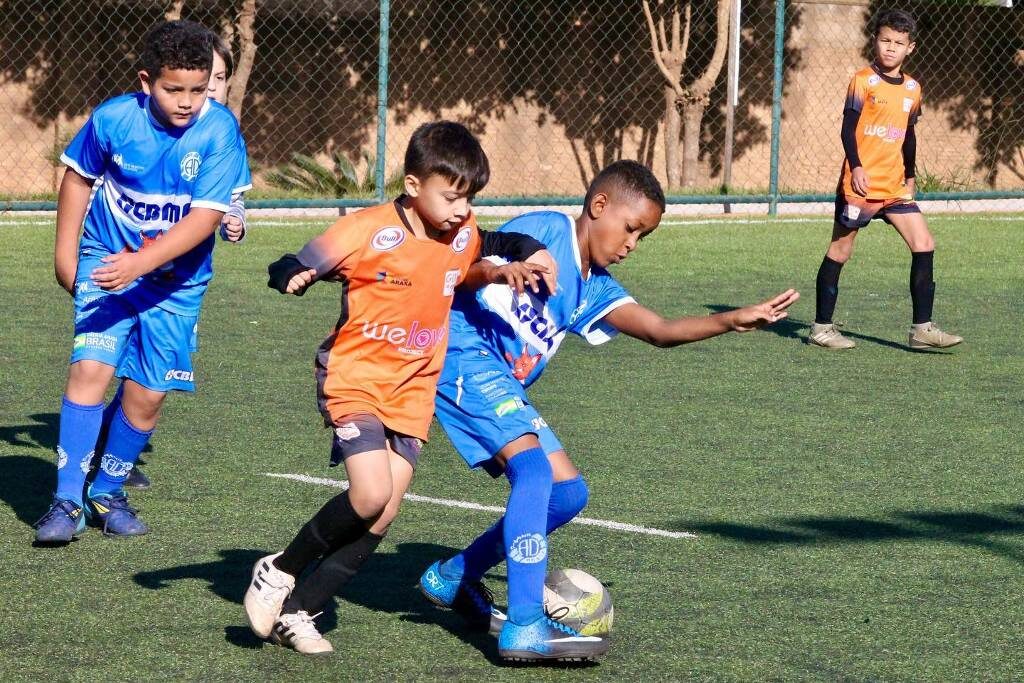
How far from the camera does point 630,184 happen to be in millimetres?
4770

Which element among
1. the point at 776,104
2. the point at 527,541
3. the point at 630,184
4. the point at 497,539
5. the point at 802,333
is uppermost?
the point at 630,184

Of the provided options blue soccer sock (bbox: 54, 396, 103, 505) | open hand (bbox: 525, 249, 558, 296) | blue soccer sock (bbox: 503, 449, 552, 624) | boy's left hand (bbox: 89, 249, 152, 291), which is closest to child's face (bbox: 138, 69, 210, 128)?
boy's left hand (bbox: 89, 249, 152, 291)

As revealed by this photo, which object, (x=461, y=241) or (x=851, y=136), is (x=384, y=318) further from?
(x=851, y=136)

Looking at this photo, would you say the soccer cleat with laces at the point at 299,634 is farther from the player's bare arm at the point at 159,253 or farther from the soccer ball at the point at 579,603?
the player's bare arm at the point at 159,253

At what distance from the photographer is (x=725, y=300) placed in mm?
11695

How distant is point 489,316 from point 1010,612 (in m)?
1.87

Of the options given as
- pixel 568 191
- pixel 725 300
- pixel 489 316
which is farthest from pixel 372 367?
pixel 568 191

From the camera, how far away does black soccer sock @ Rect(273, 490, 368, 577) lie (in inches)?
174

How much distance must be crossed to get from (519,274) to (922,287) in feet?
20.2

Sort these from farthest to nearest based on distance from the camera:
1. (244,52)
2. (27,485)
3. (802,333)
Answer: (244,52) → (802,333) → (27,485)

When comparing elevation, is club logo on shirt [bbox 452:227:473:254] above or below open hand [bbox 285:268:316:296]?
above

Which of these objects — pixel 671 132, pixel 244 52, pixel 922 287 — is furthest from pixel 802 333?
pixel 671 132

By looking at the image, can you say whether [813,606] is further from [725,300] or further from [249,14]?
[249,14]

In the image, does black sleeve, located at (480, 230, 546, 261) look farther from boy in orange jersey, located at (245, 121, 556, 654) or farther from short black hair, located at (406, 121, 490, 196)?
short black hair, located at (406, 121, 490, 196)
